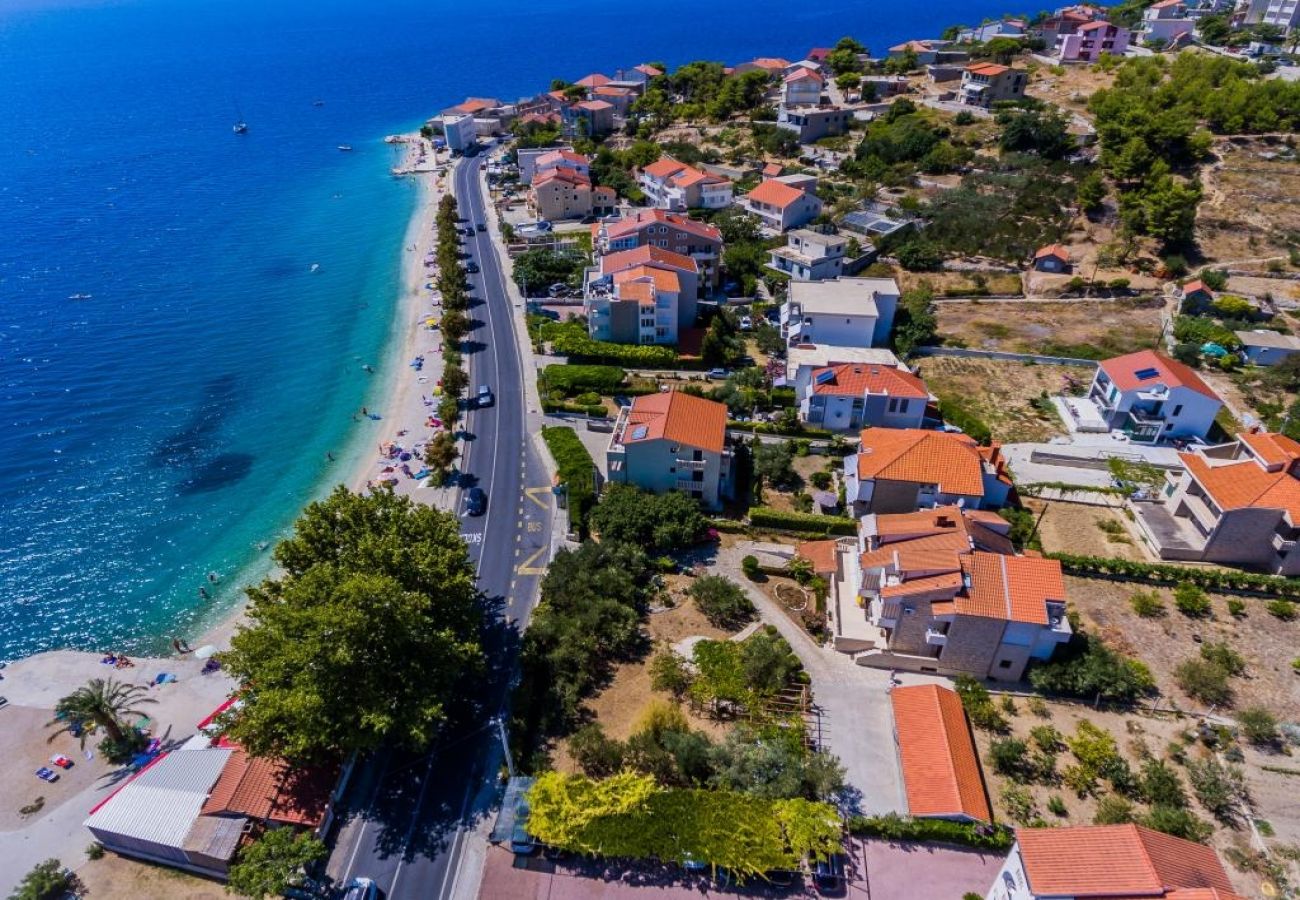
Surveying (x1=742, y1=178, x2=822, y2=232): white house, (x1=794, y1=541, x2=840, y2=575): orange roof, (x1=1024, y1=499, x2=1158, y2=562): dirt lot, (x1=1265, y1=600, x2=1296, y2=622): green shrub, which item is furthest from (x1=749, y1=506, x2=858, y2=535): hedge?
(x1=742, y1=178, x2=822, y2=232): white house

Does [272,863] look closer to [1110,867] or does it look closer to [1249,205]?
[1110,867]

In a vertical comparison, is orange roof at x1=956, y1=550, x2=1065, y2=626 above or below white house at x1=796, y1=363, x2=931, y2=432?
below

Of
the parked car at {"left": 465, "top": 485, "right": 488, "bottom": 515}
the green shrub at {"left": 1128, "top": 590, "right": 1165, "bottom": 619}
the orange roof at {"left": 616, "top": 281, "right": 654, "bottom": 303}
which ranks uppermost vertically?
the orange roof at {"left": 616, "top": 281, "right": 654, "bottom": 303}

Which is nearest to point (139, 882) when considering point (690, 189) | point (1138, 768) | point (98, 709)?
point (98, 709)

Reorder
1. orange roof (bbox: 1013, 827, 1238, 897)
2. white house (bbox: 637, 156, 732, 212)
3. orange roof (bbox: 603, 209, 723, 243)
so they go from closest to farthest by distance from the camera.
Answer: orange roof (bbox: 1013, 827, 1238, 897), orange roof (bbox: 603, 209, 723, 243), white house (bbox: 637, 156, 732, 212)

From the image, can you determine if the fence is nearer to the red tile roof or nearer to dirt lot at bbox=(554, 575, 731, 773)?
the red tile roof

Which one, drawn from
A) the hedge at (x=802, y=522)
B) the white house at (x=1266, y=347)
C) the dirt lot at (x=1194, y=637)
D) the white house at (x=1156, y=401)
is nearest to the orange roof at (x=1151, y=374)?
the white house at (x=1156, y=401)

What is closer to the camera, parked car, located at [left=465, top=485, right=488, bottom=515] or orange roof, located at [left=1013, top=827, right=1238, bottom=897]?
orange roof, located at [left=1013, top=827, right=1238, bottom=897]
